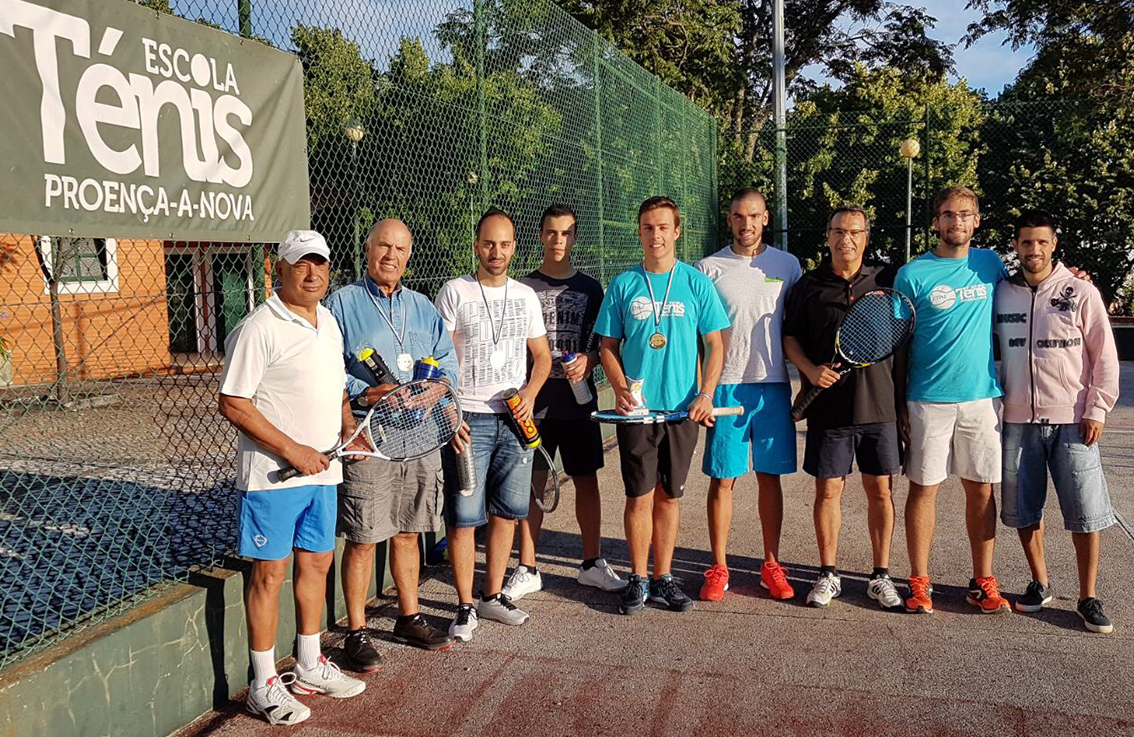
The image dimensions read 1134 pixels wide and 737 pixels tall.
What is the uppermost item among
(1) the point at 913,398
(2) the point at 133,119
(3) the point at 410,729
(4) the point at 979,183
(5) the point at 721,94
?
(5) the point at 721,94

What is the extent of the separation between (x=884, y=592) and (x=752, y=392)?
44.1 inches

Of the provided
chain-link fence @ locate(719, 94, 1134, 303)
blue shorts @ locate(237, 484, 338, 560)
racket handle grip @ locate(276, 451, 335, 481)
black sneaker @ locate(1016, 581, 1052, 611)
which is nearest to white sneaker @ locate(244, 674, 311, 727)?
blue shorts @ locate(237, 484, 338, 560)

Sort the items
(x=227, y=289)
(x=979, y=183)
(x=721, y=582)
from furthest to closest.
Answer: (x=979, y=183) → (x=721, y=582) → (x=227, y=289)

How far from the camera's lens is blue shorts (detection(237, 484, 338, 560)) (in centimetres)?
334

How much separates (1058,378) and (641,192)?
5.93 m

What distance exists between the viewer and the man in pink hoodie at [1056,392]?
4234 millimetres

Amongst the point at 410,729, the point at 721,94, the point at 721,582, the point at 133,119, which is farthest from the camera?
the point at 721,94

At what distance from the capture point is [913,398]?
4492 mm

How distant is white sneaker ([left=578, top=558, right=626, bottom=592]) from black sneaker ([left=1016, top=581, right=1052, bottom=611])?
1863 mm

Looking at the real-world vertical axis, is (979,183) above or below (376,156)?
above

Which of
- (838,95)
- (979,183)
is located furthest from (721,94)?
(838,95)

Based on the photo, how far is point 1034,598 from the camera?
14.5 feet

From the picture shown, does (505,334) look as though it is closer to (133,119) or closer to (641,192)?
(133,119)

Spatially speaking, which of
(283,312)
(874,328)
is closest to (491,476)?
(283,312)
